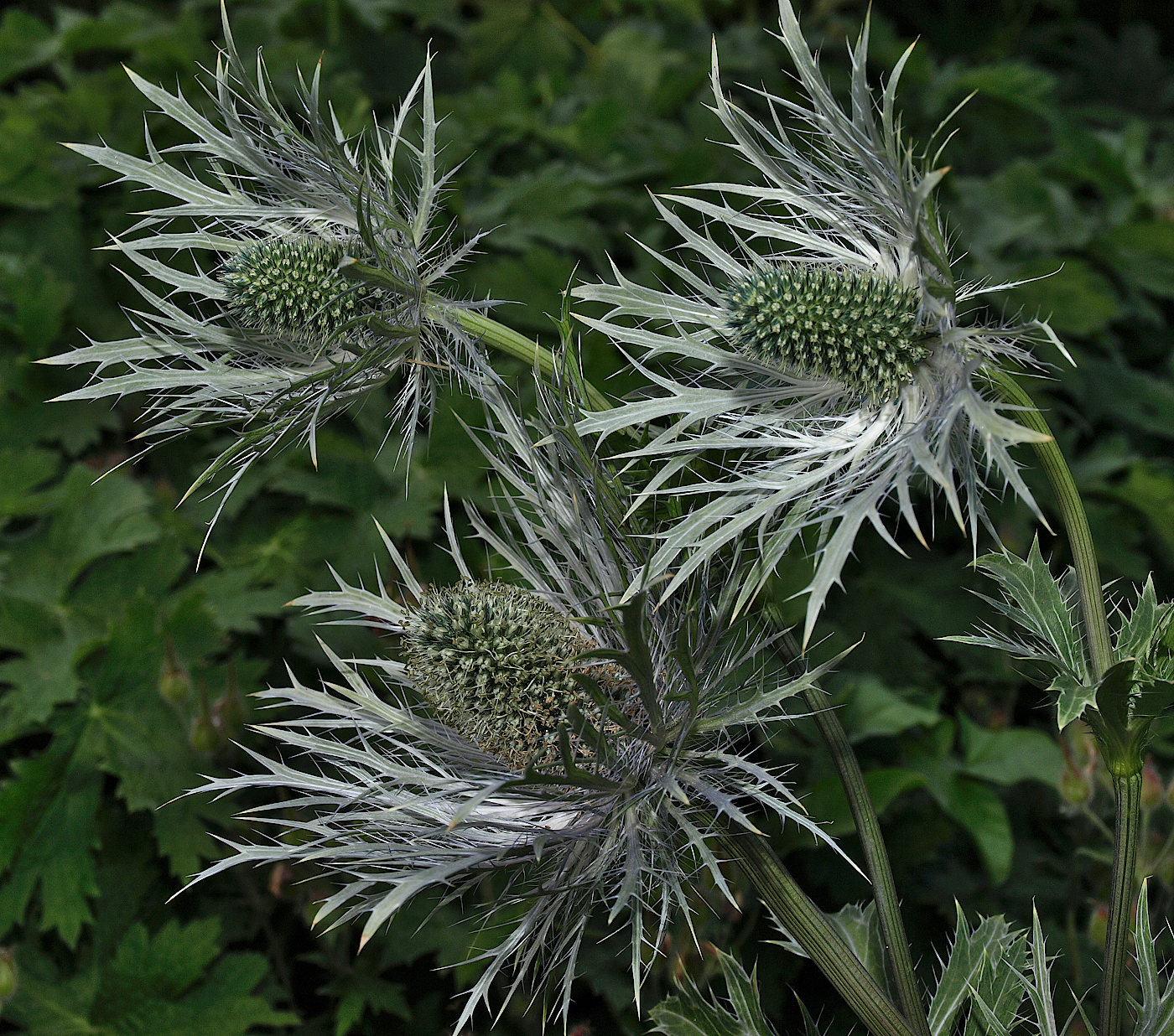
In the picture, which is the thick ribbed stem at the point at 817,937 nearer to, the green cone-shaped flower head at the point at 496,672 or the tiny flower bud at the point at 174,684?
the green cone-shaped flower head at the point at 496,672

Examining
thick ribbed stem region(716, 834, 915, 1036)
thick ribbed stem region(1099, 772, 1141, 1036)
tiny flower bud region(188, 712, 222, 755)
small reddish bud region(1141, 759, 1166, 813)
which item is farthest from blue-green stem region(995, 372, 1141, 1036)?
tiny flower bud region(188, 712, 222, 755)

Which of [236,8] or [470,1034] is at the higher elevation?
[236,8]

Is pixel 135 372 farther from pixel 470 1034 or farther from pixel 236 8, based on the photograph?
pixel 236 8

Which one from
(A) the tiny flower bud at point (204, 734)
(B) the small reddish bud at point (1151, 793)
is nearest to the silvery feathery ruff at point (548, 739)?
(A) the tiny flower bud at point (204, 734)

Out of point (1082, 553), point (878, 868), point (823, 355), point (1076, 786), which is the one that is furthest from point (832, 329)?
point (1076, 786)

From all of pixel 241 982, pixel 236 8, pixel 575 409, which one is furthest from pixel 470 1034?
pixel 236 8

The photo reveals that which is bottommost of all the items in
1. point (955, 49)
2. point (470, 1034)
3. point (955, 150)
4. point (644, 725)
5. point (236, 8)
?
point (470, 1034)
